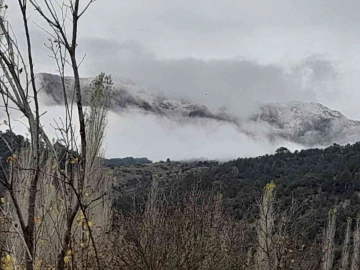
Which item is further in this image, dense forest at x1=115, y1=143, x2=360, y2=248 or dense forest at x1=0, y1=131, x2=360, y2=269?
dense forest at x1=115, y1=143, x2=360, y2=248

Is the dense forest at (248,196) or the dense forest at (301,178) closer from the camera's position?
the dense forest at (248,196)

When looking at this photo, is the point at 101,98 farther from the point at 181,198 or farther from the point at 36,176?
the point at 36,176

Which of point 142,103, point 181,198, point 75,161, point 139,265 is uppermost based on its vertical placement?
point 142,103

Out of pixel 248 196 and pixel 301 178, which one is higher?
pixel 301 178

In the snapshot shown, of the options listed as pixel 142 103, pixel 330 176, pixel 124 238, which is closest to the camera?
pixel 124 238

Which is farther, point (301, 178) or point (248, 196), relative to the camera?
point (301, 178)

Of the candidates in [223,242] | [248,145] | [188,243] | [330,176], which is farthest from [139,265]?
[248,145]

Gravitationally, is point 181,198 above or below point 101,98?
below

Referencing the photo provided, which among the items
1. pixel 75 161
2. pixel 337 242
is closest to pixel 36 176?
pixel 75 161

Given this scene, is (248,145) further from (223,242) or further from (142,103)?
(223,242)

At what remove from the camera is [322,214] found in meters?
29.5

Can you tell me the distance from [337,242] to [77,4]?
89.5ft

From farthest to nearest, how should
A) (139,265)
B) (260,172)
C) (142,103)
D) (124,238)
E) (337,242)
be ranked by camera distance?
(142,103) < (260,172) < (337,242) < (124,238) < (139,265)

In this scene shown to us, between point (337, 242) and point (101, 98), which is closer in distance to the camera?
point (101, 98)
